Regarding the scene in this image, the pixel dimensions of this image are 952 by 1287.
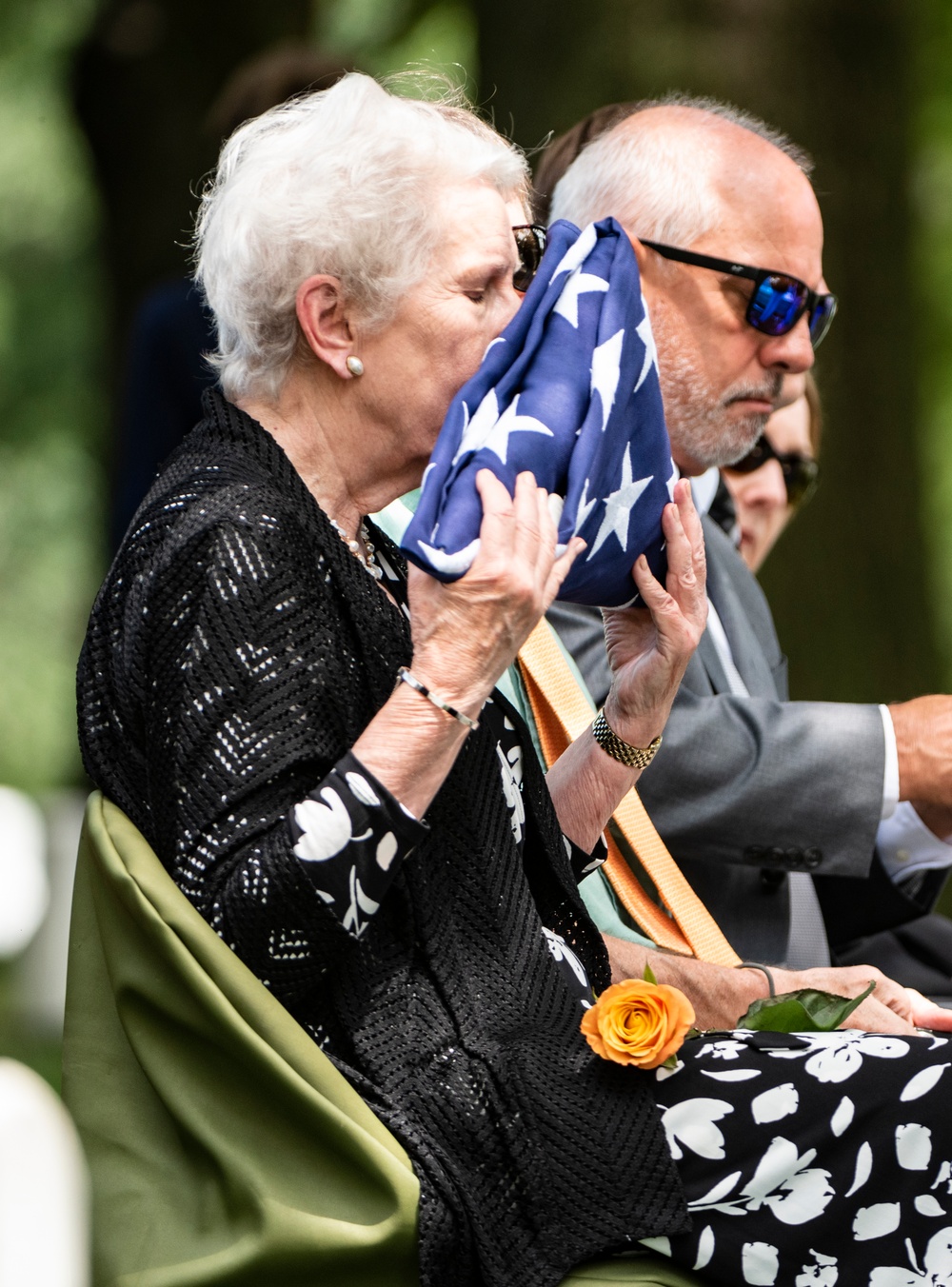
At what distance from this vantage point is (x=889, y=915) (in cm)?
349

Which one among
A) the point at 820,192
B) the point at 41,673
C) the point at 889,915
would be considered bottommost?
the point at 41,673

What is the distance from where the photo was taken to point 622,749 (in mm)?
2686

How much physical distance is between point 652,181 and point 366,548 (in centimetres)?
131

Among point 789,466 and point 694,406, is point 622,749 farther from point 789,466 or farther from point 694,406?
point 789,466

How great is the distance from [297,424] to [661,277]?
1225 millimetres

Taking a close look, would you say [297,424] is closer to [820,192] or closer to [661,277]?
[661,277]

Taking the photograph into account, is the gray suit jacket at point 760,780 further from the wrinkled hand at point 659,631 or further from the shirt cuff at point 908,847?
the wrinkled hand at point 659,631

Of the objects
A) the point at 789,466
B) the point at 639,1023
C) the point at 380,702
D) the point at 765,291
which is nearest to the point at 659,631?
the point at 380,702

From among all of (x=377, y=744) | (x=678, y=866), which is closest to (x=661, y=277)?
(x=678, y=866)

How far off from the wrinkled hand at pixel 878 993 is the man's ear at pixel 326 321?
1.24 m

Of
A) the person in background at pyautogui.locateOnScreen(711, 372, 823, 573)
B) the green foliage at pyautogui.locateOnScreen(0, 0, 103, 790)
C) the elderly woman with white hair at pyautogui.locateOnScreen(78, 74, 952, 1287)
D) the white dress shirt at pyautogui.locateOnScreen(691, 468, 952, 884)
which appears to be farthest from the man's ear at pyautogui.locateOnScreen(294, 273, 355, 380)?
the green foliage at pyautogui.locateOnScreen(0, 0, 103, 790)

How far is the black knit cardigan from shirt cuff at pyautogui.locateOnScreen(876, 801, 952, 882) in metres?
1.48

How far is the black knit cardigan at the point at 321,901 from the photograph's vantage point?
1977mm

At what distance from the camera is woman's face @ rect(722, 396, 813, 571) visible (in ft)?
13.8
